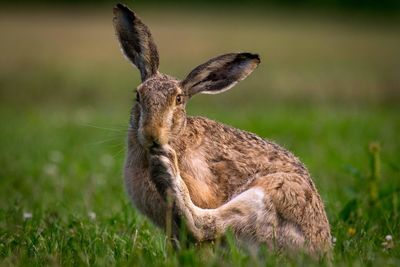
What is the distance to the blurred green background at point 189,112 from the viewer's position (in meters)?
5.76

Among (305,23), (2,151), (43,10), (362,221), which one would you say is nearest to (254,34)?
(305,23)

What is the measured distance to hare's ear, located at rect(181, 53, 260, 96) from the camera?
560 centimetres

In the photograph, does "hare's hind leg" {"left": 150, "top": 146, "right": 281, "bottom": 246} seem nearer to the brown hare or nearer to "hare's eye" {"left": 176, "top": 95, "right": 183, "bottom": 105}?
the brown hare

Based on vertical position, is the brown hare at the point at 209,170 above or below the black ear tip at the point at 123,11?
below

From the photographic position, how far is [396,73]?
22125 mm

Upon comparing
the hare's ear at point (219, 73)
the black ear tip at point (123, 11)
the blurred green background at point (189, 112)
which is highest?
the black ear tip at point (123, 11)

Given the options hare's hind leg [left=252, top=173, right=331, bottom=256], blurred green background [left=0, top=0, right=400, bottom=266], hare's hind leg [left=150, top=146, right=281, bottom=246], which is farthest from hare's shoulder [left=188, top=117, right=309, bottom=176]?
blurred green background [left=0, top=0, right=400, bottom=266]

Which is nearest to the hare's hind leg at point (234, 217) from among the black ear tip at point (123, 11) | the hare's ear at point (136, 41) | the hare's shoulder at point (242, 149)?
the hare's shoulder at point (242, 149)

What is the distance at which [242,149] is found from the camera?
562 cm

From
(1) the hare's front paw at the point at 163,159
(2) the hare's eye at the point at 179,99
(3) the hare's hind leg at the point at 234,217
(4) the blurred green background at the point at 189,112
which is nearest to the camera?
(1) the hare's front paw at the point at 163,159

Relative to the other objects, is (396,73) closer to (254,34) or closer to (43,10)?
(254,34)

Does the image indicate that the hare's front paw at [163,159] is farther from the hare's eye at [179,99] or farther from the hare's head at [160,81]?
the hare's eye at [179,99]

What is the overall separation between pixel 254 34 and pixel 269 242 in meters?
29.5

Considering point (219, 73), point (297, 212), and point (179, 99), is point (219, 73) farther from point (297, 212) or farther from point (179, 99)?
point (297, 212)
